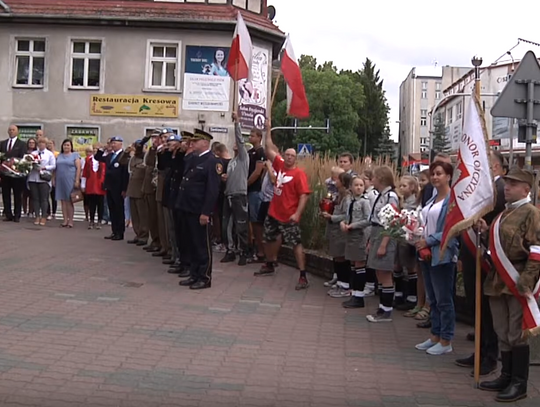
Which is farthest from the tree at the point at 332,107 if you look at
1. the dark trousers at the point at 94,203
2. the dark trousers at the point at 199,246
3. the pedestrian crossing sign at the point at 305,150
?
the dark trousers at the point at 199,246

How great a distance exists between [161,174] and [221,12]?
20.1m

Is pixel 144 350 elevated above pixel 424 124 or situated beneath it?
situated beneath

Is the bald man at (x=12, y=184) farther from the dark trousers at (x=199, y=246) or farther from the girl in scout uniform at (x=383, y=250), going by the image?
the girl in scout uniform at (x=383, y=250)

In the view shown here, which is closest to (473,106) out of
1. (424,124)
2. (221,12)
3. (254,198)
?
(254,198)

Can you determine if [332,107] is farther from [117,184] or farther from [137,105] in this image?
[117,184]

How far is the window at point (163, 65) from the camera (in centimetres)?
2955

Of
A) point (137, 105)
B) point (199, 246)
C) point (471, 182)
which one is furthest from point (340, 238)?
point (137, 105)

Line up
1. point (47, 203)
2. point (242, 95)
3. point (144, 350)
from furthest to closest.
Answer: point (242, 95)
point (47, 203)
point (144, 350)

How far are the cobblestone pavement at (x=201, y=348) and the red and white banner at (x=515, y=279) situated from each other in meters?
0.61

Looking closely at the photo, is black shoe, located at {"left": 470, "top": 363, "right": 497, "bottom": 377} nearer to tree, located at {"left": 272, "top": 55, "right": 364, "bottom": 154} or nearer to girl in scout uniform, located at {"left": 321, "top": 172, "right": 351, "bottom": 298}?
girl in scout uniform, located at {"left": 321, "top": 172, "right": 351, "bottom": 298}

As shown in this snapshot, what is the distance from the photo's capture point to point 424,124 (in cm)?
12194

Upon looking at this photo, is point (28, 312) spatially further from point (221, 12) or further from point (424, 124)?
point (424, 124)

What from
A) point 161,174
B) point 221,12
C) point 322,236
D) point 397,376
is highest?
point 221,12

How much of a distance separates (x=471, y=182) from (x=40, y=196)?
12.0 meters
